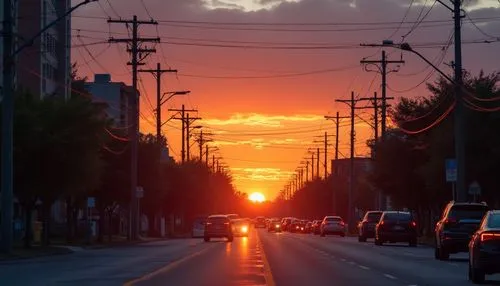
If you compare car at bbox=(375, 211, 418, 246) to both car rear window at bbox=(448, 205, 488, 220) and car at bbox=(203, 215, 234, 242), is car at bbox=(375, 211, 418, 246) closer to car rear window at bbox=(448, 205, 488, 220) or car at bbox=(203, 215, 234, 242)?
car at bbox=(203, 215, 234, 242)

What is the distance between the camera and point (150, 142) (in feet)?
239

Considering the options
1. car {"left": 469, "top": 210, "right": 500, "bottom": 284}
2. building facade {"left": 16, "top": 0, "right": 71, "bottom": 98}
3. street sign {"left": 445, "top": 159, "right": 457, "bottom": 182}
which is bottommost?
car {"left": 469, "top": 210, "right": 500, "bottom": 284}

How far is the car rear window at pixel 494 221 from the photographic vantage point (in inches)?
902

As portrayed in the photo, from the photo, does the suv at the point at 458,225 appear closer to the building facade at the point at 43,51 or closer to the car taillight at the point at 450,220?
the car taillight at the point at 450,220

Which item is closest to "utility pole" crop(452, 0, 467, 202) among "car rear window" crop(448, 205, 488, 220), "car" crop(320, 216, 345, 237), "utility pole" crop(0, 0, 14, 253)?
"car rear window" crop(448, 205, 488, 220)

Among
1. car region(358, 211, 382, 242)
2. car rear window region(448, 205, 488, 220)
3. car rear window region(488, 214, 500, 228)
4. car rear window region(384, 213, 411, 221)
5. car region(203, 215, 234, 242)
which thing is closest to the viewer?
car rear window region(488, 214, 500, 228)

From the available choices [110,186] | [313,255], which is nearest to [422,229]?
[110,186]

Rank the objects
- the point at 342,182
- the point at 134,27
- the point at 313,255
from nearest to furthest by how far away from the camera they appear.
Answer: the point at 313,255, the point at 134,27, the point at 342,182

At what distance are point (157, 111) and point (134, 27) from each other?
34.2ft

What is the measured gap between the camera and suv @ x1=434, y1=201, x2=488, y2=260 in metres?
35.0

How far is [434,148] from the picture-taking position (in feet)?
195

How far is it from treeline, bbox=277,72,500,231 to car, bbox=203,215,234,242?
11.4 meters

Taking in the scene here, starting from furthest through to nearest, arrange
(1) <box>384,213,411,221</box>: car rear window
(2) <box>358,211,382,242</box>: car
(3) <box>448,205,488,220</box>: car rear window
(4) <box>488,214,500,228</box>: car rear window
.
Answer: (2) <box>358,211,382,242</box>: car < (1) <box>384,213,411,221</box>: car rear window < (3) <box>448,205,488,220</box>: car rear window < (4) <box>488,214,500,228</box>: car rear window

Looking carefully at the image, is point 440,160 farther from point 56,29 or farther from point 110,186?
point 56,29
